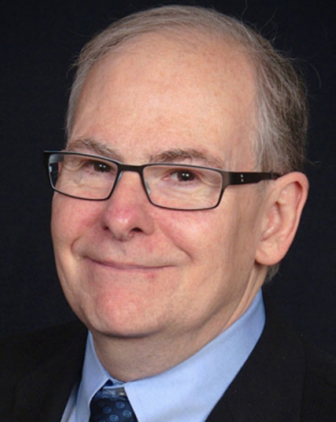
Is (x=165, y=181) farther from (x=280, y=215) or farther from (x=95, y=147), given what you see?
(x=280, y=215)

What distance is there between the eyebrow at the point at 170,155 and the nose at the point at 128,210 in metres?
0.08

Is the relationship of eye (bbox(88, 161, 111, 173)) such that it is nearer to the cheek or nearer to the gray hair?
the cheek

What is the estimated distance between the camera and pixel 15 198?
446 centimetres

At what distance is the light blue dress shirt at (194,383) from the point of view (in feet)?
8.80

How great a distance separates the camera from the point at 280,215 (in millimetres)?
2873

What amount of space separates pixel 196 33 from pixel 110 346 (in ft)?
3.29

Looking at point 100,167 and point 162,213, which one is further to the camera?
point 100,167

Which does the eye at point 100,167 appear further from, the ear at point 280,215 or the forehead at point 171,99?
the ear at point 280,215

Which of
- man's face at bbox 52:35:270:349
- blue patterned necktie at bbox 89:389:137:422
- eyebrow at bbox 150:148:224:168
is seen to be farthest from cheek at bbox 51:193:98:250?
blue patterned necktie at bbox 89:389:137:422

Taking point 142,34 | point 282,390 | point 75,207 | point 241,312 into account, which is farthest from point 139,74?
point 282,390

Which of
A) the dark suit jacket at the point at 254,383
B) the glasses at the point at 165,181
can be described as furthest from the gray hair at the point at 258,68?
the dark suit jacket at the point at 254,383

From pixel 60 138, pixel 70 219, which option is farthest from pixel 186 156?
pixel 60 138

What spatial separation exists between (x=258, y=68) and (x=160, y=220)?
62 centimetres

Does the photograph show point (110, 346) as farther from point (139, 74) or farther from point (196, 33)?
point (196, 33)
